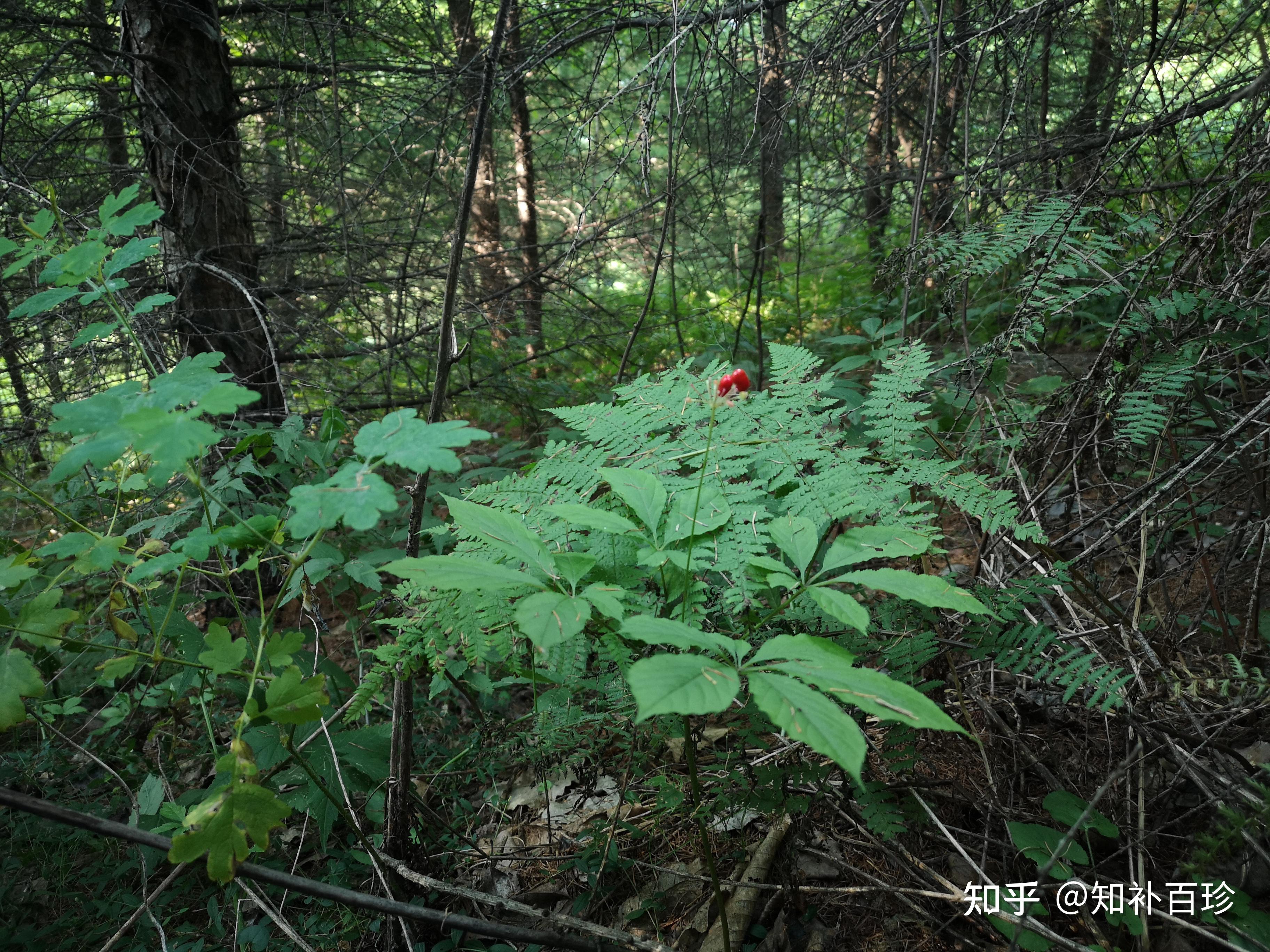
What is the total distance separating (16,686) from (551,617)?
3.40 feet

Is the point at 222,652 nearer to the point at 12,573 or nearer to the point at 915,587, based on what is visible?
the point at 12,573

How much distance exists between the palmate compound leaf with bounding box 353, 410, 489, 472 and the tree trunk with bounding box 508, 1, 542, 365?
211cm

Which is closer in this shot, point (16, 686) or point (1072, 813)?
point (16, 686)

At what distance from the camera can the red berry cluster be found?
1226 millimetres

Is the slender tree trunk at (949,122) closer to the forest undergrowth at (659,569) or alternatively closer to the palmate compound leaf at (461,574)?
the forest undergrowth at (659,569)

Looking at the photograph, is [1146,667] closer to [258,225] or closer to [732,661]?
[732,661]

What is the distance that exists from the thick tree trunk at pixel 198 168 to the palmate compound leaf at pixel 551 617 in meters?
2.88

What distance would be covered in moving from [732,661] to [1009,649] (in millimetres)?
883

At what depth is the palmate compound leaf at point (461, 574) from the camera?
100 cm

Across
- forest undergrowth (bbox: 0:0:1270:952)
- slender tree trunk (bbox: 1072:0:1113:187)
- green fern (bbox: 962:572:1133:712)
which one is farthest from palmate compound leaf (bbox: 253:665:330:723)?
slender tree trunk (bbox: 1072:0:1113:187)

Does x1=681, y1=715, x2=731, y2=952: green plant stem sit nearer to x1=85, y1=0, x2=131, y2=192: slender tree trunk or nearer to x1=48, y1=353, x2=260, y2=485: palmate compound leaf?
x1=48, y1=353, x2=260, y2=485: palmate compound leaf

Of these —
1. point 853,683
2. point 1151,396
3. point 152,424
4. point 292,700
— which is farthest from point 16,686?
point 1151,396

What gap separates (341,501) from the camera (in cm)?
92

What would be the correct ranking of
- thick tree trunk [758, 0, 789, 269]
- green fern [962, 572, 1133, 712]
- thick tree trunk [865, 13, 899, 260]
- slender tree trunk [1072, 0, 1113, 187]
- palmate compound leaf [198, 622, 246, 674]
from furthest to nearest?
slender tree trunk [1072, 0, 1113, 187], thick tree trunk [758, 0, 789, 269], thick tree trunk [865, 13, 899, 260], green fern [962, 572, 1133, 712], palmate compound leaf [198, 622, 246, 674]
